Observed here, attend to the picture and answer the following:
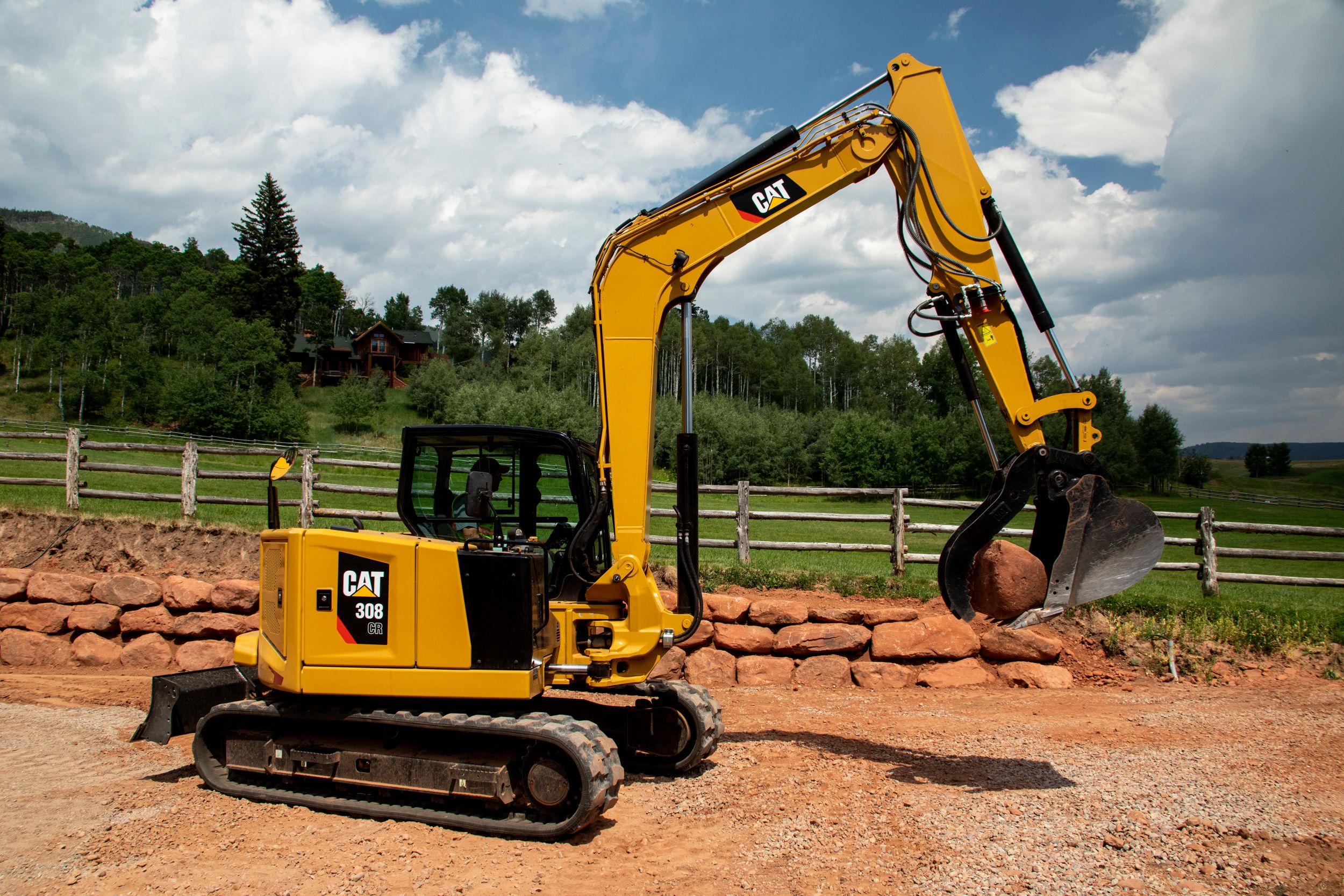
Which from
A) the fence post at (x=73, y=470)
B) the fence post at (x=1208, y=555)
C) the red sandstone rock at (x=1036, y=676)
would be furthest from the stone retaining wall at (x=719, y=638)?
the fence post at (x=1208, y=555)

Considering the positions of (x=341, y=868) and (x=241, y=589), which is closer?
(x=341, y=868)

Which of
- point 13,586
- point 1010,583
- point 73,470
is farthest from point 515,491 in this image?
point 73,470

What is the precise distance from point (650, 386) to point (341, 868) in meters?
3.48

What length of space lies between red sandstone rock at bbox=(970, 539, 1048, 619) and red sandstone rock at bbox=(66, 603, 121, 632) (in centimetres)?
1098

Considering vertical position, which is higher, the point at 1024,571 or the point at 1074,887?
the point at 1024,571

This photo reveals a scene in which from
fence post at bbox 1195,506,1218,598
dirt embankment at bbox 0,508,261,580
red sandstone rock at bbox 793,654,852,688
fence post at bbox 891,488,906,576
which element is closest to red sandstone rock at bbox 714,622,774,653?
red sandstone rock at bbox 793,654,852,688

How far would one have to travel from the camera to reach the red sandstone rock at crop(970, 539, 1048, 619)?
199 inches

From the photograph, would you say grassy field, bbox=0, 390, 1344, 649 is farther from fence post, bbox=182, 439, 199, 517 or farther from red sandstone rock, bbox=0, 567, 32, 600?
red sandstone rock, bbox=0, 567, 32, 600

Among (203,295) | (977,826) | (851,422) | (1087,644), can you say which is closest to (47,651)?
(977,826)

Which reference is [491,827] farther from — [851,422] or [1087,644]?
[851,422]

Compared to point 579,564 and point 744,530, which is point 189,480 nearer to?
point 744,530

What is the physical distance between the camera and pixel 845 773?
6121mm

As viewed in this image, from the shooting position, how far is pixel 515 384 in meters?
70.5

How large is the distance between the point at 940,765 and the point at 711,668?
3930mm
